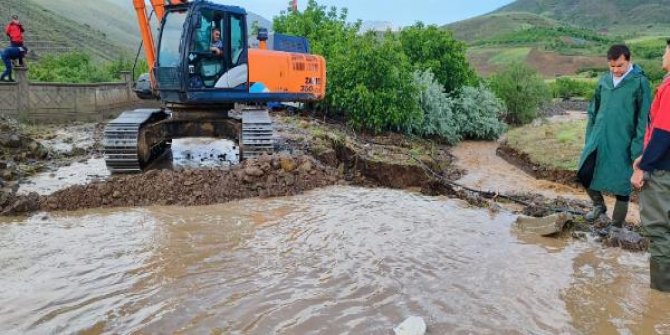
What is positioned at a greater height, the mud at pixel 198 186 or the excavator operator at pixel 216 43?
the excavator operator at pixel 216 43

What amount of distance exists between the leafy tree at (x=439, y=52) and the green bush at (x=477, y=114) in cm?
64

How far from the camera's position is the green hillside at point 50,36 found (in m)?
33.6

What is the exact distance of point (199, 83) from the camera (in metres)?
9.10

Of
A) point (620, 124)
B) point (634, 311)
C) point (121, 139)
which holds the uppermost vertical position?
point (620, 124)

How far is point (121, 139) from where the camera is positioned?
346 inches

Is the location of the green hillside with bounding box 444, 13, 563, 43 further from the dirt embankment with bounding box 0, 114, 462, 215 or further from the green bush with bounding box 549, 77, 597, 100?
the dirt embankment with bounding box 0, 114, 462, 215

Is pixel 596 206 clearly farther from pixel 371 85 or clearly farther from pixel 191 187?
pixel 371 85

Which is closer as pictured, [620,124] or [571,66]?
[620,124]

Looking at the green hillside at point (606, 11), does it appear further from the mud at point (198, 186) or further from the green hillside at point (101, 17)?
the mud at point (198, 186)

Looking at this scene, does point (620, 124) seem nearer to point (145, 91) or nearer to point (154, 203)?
point (154, 203)

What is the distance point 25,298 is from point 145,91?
284 inches

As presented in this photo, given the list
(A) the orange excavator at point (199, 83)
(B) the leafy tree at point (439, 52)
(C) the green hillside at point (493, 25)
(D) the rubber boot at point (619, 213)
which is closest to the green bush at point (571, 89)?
(B) the leafy tree at point (439, 52)

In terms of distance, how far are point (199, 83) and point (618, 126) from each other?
21.0 feet

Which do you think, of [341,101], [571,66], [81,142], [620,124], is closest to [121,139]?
[81,142]
